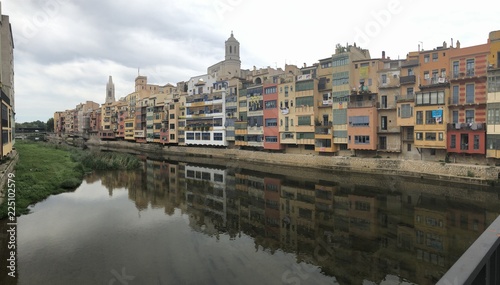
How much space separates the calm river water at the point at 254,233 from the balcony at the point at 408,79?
13821 millimetres

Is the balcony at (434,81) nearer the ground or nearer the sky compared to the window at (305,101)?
nearer the sky

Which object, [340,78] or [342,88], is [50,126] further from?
[342,88]

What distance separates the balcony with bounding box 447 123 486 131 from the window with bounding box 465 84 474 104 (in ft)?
8.99

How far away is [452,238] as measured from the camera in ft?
64.5

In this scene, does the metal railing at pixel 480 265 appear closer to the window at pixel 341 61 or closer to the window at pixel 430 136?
the window at pixel 430 136

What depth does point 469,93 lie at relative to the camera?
118ft

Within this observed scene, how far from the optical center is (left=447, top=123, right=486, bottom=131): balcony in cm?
3488

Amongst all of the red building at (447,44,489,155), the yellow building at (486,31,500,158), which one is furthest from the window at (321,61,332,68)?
the yellow building at (486,31,500,158)

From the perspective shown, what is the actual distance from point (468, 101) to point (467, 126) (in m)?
3.01

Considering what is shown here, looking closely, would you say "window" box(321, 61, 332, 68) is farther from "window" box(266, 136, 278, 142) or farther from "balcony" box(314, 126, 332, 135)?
"window" box(266, 136, 278, 142)

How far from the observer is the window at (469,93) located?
3588cm

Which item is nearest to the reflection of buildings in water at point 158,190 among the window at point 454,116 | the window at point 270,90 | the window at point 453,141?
the window at point 270,90

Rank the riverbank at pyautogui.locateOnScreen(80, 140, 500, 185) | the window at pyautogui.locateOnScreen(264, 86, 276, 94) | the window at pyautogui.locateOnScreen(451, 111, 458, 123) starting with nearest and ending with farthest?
the riverbank at pyautogui.locateOnScreen(80, 140, 500, 185), the window at pyautogui.locateOnScreen(451, 111, 458, 123), the window at pyautogui.locateOnScreen(264, 86, 276, 94)

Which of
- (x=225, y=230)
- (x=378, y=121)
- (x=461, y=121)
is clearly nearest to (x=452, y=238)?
(x=225, y=230)
